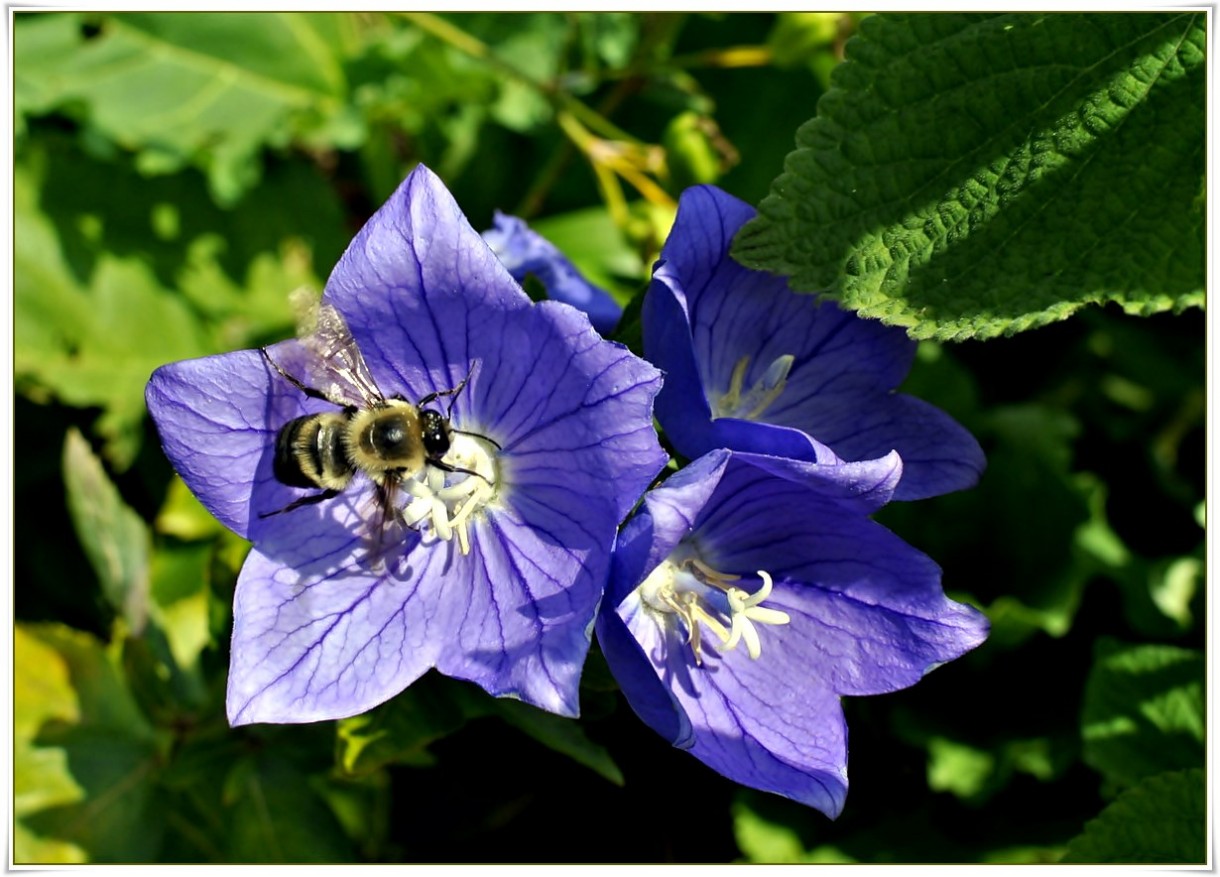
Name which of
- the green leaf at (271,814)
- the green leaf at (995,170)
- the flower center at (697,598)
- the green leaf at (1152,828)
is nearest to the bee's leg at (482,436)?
the flower center at (697,598)

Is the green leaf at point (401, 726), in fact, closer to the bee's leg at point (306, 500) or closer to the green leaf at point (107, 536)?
the bee's leg at point (306, 500)

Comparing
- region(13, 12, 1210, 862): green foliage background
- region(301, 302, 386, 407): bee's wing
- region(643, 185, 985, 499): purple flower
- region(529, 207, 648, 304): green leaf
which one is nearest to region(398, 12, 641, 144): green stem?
region(13, 12, 1210, 862): green foliage background

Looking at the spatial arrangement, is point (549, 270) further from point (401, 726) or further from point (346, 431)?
point (401, 726)

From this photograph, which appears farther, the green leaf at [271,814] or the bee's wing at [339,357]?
the green leaf at [271,814]

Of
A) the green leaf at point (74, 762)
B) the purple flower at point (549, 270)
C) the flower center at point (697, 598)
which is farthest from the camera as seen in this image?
the green leaf at point (74, 762)

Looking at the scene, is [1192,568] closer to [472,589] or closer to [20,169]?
[472,589]

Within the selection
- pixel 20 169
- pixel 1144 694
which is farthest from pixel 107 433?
pixel 1144 694
